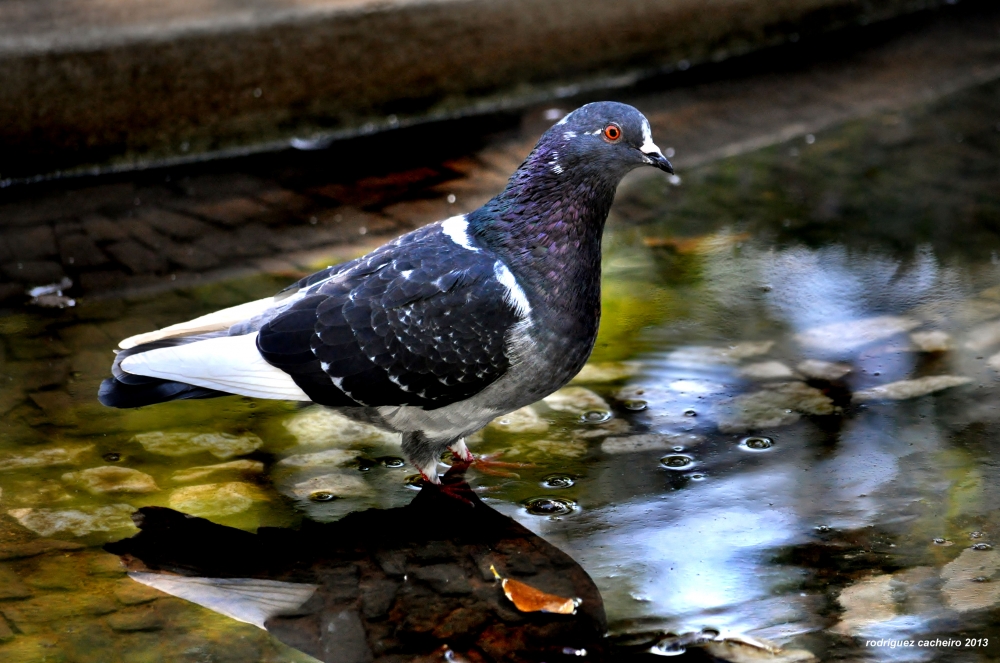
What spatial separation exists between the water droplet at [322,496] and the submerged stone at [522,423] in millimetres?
713

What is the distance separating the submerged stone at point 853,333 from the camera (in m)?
4.42

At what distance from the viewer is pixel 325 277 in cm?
376

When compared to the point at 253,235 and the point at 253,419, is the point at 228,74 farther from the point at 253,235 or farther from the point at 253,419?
the point at 253,419

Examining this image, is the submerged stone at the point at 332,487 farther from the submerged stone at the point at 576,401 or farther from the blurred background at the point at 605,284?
the submerged stone at the point at 576,401

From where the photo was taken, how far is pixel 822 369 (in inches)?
167

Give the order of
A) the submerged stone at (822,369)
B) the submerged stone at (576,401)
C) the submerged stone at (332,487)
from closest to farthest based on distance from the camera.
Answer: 1. the submerged stone at (332,487)
2. the submerged stone at (576,401)
3. the submerged stone at (822,369)

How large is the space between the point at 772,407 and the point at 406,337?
1401 millimetres

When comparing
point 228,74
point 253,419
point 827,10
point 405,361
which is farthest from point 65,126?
point 827,10

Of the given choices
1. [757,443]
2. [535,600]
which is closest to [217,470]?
[535,600]

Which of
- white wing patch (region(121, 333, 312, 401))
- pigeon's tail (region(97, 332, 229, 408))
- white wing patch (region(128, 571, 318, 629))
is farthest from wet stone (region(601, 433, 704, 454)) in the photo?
pigeon's tail (region(97, 332, 229, 408))

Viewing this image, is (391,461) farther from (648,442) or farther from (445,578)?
(648,442)

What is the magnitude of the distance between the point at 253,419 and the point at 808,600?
Result: 6.65 ft

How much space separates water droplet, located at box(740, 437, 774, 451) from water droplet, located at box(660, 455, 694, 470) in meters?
0.21

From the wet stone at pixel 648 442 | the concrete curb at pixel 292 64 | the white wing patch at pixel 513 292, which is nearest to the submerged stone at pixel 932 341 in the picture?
the wet stone at pixel 648 442
